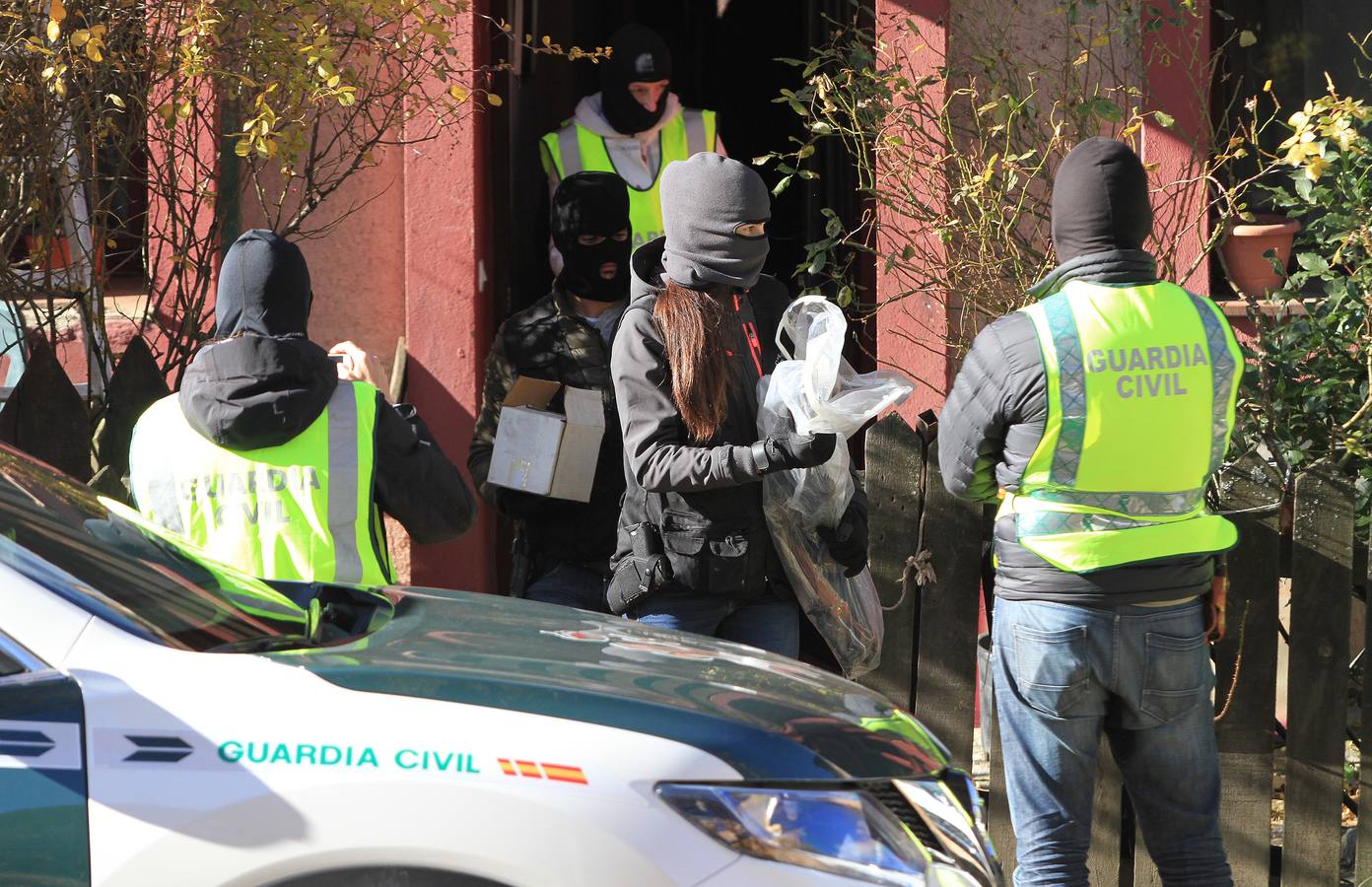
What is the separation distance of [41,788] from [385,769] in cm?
48

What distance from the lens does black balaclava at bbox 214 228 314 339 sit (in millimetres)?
3422

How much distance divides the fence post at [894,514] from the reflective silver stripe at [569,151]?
1994mm

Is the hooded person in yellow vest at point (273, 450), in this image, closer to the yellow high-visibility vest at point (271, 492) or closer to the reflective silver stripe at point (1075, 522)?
the yellow high-visibility vest at point (271, 492)

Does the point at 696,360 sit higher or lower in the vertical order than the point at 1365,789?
higher

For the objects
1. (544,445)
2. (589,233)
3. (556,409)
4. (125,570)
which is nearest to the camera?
(125,570)

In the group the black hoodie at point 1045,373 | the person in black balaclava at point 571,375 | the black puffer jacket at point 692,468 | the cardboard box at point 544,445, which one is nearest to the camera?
the black hoodie at point 1045,373

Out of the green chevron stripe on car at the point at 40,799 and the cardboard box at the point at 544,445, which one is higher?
the cardboard box at the point at 544,445

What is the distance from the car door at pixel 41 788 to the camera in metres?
2.22

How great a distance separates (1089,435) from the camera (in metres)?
3.37

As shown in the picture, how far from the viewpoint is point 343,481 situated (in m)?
3.38

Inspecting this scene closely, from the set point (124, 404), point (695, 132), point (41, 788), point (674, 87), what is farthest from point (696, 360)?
point (674, 87)

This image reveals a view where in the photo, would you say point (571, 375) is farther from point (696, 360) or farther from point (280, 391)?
point (280, 391)

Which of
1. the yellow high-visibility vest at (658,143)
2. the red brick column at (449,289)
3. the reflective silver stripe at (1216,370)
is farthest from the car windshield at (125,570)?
the yellow high-visibility vest at (658,143)

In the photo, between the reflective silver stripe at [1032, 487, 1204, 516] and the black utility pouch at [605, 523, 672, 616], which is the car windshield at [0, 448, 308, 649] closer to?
the black utility pouch at [605, 523, 672, 616]
